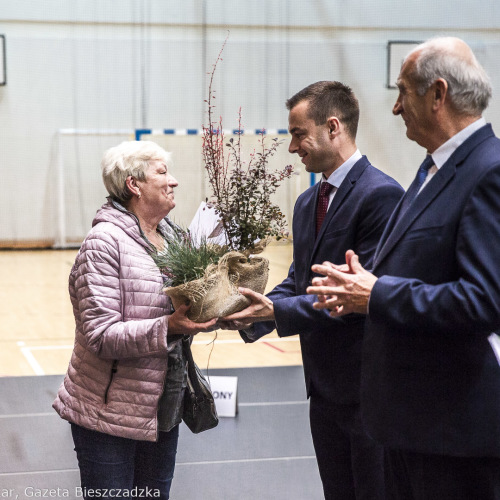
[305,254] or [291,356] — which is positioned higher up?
[305,254]

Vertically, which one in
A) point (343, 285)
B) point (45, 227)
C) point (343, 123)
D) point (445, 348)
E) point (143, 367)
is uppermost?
point (343, 123)

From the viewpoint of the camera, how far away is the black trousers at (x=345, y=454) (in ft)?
6.95

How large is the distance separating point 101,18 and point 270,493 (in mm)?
9184

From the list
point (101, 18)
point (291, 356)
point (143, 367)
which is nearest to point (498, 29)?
point (101, 18)

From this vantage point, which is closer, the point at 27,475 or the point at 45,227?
the point at 27,475

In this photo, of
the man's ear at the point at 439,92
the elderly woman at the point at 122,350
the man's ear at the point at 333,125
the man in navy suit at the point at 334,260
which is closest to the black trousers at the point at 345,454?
the man in navy suit at the point at 334,260

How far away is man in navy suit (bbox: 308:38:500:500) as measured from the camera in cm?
143

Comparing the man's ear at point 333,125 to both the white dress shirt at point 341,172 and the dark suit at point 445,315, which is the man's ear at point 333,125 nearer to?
the white dress shirt at point 341,172

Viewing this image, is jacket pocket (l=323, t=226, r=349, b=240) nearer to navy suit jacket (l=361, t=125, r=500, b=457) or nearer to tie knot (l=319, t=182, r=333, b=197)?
tie knot (l=319, t=182, r=333, b=197)

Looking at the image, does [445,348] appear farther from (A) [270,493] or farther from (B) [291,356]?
(B) [291,356]

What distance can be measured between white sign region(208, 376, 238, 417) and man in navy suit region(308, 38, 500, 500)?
276 cm

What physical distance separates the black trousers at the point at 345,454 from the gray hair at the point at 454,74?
0.98 m

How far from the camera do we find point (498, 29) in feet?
35.1

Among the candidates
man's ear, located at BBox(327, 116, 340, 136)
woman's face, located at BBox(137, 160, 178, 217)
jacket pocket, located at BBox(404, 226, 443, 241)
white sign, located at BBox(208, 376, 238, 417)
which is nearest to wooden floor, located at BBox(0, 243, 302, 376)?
white sign, located at BBox(208, 376, 238, 417)
